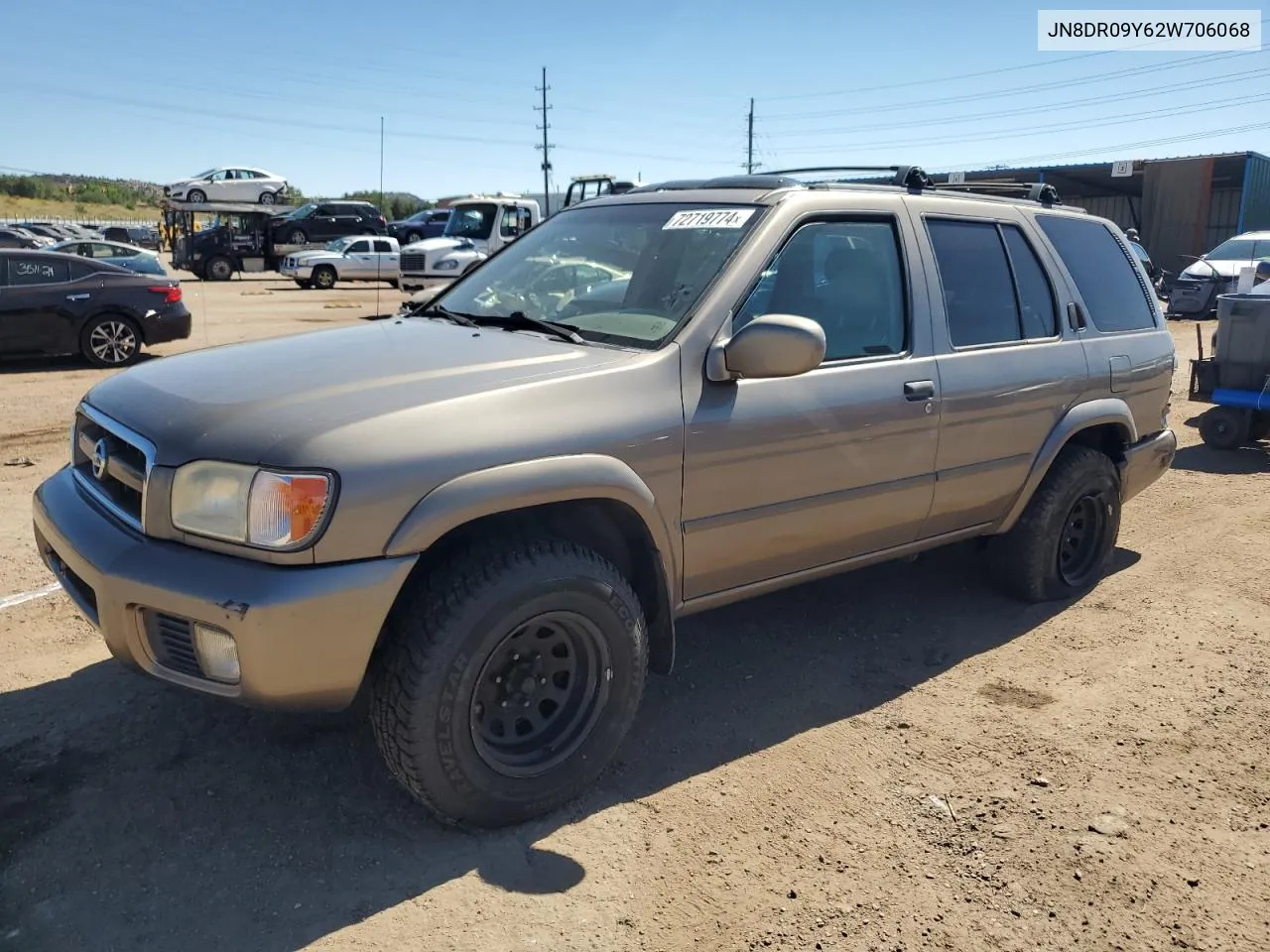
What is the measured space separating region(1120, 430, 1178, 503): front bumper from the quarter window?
6.21ft

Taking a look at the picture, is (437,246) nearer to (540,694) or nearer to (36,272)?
(36,272)

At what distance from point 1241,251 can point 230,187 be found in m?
32.3

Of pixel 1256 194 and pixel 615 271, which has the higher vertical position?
pixel 1256 194

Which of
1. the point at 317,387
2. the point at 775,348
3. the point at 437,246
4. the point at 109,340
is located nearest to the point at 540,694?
the point at 317,387

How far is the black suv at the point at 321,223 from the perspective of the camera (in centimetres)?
3338

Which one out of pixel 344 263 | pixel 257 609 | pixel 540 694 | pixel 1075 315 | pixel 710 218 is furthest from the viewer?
pixel 344 263

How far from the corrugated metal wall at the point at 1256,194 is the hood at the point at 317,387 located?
109 feet

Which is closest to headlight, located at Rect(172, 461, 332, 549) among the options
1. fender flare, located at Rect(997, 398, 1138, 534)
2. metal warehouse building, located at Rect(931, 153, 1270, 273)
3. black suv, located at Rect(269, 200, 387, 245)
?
fender flare, located at Rect(997, 398, 1138, 534)

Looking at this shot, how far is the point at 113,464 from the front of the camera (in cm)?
296

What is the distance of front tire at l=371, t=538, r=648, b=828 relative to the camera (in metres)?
2.72

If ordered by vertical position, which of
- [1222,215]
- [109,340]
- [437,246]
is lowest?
[109,340]

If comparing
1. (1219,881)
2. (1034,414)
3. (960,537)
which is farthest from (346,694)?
(1034,414)

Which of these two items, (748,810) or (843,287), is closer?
(748,810)

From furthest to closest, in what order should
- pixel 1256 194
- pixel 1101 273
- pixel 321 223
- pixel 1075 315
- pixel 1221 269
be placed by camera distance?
pixel 321 223
pixel 1256 194
pixel 1221 269
pixel 1101 273
pixel 1075 315
